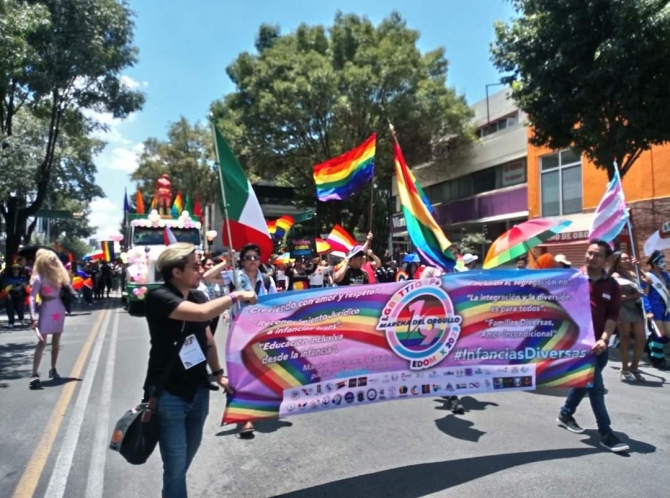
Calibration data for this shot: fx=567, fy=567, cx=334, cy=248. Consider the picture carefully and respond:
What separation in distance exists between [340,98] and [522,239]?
18602mm

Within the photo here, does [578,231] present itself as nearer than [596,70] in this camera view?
No

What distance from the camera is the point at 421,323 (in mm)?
4668

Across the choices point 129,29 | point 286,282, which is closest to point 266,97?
point 129,29

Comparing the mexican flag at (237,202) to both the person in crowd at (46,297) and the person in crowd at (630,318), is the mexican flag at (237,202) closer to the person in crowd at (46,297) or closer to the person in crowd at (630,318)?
the person in crowd at (46,297)

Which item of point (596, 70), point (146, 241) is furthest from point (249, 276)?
point (146, 241)

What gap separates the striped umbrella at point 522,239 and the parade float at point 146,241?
11.2m

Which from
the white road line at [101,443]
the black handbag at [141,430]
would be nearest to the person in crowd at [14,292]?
the white road line at [101,443]

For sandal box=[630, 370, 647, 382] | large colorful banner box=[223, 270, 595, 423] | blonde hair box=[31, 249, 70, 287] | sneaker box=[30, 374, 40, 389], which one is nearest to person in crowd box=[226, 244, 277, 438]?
large colorful banner box=[223, 270, 595, 423]

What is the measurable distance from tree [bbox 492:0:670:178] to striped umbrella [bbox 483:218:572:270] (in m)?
4.61

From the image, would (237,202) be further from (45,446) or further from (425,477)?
(45,446)

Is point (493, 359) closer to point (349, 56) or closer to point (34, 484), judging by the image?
point (34, 484)

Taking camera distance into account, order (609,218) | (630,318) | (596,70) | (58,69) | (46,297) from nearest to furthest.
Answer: (609,218)
(46,297)
(630,318)
(596,70)
(58,69)

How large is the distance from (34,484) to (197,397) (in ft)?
6.54

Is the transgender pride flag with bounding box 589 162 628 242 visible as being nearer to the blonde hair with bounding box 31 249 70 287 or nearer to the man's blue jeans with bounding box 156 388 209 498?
the man's blue jeans with bounding box 156 388 209 498
